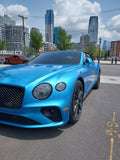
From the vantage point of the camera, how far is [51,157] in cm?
138

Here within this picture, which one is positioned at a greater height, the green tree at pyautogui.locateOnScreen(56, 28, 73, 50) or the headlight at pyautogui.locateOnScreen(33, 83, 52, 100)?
the green tree at pyautogui.locateOnScreen(56, 28, 73, 50)

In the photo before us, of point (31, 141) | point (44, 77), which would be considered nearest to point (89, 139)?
point (31, 141)

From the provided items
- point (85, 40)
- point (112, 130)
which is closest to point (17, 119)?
point (112, 130)

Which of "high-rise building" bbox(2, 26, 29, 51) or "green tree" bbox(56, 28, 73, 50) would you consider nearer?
"green tree" bbox(56, 28, 73, 50)

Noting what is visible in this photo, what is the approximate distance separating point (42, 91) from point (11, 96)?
1.43 feet

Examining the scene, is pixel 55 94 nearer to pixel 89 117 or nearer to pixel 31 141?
pixel 31 141

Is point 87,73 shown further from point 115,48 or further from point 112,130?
point 115,48

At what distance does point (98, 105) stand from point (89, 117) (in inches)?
30.8

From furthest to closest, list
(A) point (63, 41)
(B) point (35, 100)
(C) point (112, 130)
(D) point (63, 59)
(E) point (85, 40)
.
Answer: (E) point (85, 40) → (A) point (63, 41) → (D) point (63, 59) → (C) point (112, 130) → (B) point (35, 100)

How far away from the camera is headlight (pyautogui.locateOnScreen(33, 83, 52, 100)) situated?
156cm

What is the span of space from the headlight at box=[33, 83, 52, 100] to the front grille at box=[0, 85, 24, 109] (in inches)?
7.4

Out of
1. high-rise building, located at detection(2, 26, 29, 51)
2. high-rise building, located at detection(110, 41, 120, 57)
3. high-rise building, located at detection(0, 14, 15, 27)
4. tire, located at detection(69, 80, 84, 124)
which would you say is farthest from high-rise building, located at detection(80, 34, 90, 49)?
tire, located at detection(69, 80, 84, 124)

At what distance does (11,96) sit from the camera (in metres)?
1.58

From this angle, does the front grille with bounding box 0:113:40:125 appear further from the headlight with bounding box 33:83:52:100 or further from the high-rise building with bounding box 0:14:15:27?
the high-rise building with bounding box 0:14:15:27
